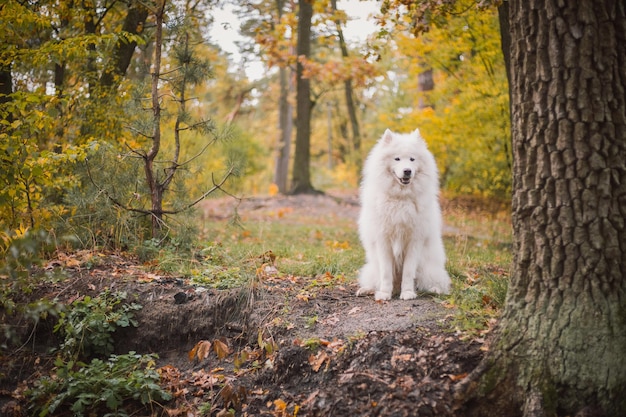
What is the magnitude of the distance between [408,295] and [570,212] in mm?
2135

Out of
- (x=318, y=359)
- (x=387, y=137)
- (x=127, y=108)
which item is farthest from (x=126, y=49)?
(x=318, y=359)

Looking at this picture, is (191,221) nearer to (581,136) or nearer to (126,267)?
(126,267)

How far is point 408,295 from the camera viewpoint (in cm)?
482

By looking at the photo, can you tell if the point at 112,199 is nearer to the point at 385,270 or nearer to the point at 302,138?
the point at 385,270

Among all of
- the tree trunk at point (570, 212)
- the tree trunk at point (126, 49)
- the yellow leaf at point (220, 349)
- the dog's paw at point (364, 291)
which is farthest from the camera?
the tree trunk at point (126, 49)

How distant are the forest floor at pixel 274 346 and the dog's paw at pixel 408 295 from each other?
0.10 meters

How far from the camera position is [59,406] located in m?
4.04

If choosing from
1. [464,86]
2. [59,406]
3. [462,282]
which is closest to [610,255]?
[462,282]

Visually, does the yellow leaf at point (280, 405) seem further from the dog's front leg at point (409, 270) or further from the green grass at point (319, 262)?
the dog's front leg at point (409, 270)

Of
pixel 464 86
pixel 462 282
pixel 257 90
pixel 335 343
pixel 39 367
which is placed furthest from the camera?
pixel 257 90

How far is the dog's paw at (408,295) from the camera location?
4.81 metres

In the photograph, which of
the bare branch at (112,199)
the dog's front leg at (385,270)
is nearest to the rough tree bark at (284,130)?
the bare branch at (112,199)

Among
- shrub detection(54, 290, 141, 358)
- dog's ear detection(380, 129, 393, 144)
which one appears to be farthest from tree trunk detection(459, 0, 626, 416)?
shrub detection(54, 290, 141, 358)

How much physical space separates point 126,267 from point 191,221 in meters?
1.06
